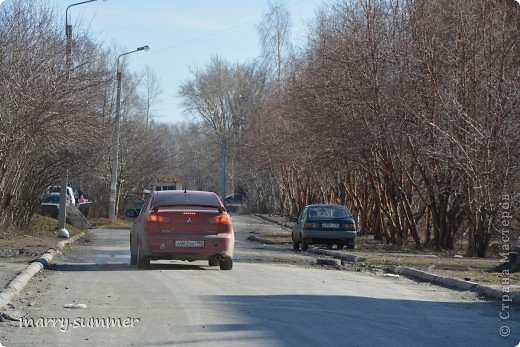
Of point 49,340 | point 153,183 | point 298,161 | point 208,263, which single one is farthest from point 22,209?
point 153,183

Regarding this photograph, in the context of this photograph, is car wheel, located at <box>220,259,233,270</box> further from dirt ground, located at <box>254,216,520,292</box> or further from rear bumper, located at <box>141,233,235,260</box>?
dirt ground, located at <box>254,216,520,292</box>

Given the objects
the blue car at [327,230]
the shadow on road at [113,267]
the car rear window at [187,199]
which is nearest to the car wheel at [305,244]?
the blue car at [327,230]

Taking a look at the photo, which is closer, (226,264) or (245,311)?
(245,311)

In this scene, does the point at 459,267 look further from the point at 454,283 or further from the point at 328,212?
the point at 328,212

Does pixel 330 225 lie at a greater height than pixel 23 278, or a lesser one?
greater

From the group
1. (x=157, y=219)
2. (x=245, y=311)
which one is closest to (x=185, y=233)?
(x=157, y=219)

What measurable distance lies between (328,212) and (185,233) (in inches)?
484

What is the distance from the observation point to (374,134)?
92.7ft

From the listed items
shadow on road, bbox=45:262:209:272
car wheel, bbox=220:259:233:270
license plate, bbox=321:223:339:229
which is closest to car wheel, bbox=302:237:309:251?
license plate, bbox=321:223:339:229

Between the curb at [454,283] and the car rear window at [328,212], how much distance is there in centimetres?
830

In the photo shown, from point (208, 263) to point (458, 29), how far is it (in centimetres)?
1129

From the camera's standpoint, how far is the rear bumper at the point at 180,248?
16.4m

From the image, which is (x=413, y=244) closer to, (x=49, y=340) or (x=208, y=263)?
Result: (x=208, y=263)

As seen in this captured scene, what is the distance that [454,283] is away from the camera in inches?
619
